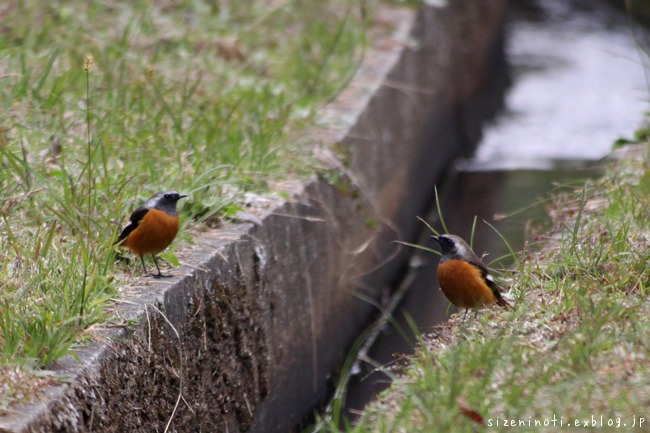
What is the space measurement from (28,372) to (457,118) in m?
8.20

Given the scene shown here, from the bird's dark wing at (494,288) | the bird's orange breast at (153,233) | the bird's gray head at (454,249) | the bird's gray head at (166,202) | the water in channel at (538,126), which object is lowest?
the water in channel at (538,126)

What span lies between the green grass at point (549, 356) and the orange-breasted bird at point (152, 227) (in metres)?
1.09

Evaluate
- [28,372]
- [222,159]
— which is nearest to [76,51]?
[222,159]

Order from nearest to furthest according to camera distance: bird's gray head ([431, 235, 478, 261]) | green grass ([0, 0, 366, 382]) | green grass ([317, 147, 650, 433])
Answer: green grass ([317, 147, 650, 433]) → green grass ([0, 0, 366, 382]) → bird's gray head ([431, 235, 478, 261])

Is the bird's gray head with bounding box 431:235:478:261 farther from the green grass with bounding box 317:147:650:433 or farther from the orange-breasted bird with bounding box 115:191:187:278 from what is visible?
the orange-breasted bird with bounding box 115:191:187:278

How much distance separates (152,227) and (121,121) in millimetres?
1447

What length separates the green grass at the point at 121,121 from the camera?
3691 mm

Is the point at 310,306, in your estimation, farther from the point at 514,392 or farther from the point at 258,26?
the point at 258,26

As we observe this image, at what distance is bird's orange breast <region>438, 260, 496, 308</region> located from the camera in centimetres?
392

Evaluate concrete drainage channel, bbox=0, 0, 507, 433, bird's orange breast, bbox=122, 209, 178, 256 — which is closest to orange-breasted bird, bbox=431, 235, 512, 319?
concrete drainage channel, bbox=0, 0, 507, 433

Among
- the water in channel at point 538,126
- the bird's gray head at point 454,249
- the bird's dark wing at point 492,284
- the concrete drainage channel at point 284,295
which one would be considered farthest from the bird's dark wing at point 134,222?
the water in channel at point 538,126

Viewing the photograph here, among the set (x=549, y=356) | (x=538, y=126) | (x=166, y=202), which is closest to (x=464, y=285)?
(x=549, y=356)

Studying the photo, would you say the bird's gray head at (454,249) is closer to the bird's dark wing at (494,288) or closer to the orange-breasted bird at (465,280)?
the orange-breasted bird at (465,280)

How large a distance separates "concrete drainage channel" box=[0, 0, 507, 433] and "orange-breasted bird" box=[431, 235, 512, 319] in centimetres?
110
